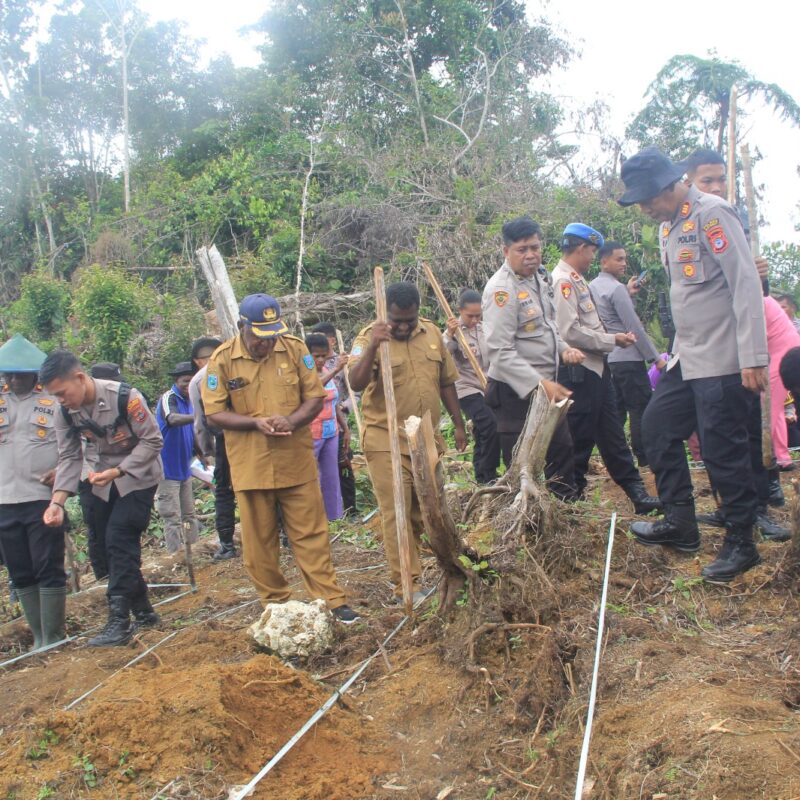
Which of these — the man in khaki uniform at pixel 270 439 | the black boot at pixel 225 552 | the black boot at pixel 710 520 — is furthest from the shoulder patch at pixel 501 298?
the black boot at pixel 225 552

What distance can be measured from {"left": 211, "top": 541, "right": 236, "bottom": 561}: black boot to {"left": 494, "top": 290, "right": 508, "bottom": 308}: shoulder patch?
11.3 feet

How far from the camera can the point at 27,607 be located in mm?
5168

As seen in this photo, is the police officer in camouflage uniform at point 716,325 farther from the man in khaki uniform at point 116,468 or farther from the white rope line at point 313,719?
the man in khaki uniform at point 116,468

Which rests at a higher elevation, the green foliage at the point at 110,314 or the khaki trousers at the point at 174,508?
the green foliage at the point at 110,314

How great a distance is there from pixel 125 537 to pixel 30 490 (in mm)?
A: 645

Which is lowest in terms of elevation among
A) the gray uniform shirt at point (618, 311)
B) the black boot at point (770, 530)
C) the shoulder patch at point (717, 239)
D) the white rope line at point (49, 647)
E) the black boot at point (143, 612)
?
the white rope line at point (49, 647)

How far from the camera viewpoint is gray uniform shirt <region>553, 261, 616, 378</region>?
5.34m

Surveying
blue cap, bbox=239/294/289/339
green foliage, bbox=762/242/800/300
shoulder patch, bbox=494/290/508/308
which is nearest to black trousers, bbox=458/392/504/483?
shoulder patch, bbox=494/290/508/308

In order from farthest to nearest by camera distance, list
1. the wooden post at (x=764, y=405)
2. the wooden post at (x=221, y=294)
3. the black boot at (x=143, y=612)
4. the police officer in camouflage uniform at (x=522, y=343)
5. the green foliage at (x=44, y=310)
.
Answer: the green foliage at (x=44, y=310) < the wooden post at (x=221, y=294) < the black boot at (x=143, y=612) < the police officer in camouflage uniform at (x=522, y=343) < the wooden post at (x=764, y=405)

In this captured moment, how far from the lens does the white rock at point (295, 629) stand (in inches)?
167

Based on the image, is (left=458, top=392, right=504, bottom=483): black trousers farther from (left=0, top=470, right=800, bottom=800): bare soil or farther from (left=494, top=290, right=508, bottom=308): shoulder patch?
(left=0, top=470, right=800, bottom=800): bare soil

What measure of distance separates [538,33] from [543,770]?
18938 mm

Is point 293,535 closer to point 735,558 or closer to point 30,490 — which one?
point 30,490

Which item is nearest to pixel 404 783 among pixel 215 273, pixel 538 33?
pixel 215 273
